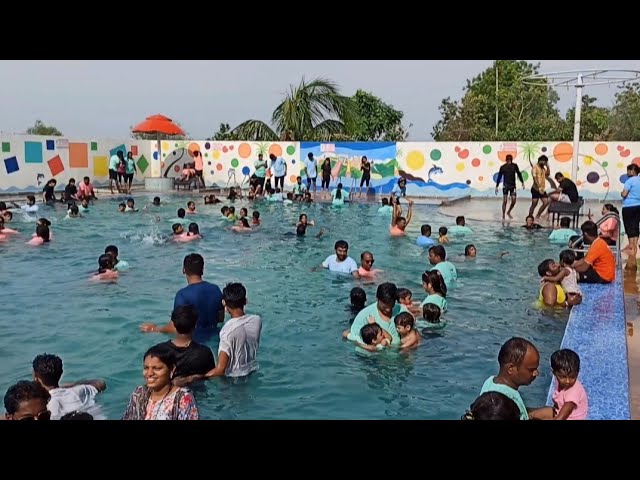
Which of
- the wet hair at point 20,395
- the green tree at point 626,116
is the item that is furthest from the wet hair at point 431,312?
the green tree at point 626,116

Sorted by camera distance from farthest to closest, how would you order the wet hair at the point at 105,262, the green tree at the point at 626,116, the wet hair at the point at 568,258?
the green tree at the point at 626,116 < the wet hair at the point at 105,262 < the wet hair at the point at 568,258

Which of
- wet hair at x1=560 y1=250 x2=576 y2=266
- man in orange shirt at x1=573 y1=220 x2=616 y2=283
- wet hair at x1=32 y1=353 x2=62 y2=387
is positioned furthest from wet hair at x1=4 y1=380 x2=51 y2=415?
man in orange shirt at x1=573 y1=220 x2=616 y2=283

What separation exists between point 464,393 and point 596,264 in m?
3.88

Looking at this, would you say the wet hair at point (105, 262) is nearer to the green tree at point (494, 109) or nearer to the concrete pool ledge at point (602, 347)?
the concrete pool ledge at point (602, 347)

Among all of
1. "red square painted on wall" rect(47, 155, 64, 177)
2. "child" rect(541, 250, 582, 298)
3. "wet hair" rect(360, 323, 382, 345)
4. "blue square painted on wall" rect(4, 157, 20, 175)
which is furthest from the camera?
"red square painted on wall" rect(47, 155, 64, 177)

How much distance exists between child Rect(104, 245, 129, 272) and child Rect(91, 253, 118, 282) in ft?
0.26

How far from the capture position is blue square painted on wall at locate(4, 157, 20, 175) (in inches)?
914

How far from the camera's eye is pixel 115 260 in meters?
10.6

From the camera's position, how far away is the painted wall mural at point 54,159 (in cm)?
2344

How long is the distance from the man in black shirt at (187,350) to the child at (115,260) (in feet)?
17.0

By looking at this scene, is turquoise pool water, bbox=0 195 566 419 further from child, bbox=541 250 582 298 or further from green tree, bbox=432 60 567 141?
green tree, bbox=432 60 567 141
